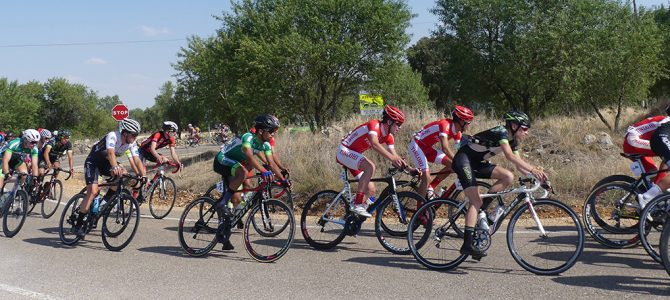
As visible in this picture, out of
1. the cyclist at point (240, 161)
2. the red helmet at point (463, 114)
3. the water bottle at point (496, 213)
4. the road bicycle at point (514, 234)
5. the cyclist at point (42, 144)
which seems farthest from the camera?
the cyclist at point (42, 144)

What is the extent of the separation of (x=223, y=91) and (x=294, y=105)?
6163 millimetres

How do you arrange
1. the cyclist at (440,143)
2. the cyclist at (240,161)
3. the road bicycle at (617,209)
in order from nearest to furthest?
the road bicycle at (617,209), the cyclist at (240,161), the cyclist at (440,143)

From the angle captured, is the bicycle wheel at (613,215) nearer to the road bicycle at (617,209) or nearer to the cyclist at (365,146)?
the road bicycle at (617,209)

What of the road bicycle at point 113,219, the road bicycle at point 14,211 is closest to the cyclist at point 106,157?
the road bicycle at point 113,219

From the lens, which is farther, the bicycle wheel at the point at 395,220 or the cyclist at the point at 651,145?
the bicycle wheel at the point at 395,220

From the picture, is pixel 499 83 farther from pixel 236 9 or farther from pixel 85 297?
pixel 85 297

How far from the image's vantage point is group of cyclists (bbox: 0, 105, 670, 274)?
241 inches

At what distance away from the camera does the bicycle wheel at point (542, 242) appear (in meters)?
5.70

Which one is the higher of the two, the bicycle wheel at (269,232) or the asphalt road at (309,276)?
the bicycle wheel at (269,232)

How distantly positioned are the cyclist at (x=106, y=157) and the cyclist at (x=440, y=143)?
4.24 metres

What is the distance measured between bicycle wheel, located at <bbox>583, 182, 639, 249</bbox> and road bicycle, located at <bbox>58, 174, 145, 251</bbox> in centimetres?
606

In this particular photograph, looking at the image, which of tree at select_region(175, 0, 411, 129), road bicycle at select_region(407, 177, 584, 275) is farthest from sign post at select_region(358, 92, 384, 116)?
road bicycle at select_region(407, 177, 584, 275)

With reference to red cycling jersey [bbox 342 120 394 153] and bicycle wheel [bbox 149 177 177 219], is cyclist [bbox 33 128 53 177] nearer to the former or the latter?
bicycle wheel [bbox 149 177 177 219]

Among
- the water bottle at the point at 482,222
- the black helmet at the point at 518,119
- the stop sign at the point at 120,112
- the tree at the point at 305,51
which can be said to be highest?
the tree at the point at 305,51
